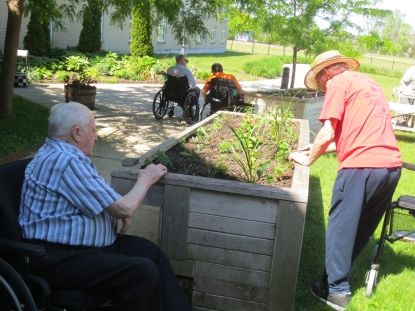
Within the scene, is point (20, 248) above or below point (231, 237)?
above

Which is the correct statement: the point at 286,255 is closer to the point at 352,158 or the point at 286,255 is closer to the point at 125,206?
the point at 352,158

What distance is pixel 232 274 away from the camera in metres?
3.24

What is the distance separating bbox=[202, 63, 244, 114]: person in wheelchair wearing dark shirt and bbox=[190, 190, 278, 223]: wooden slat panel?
6.32 meters

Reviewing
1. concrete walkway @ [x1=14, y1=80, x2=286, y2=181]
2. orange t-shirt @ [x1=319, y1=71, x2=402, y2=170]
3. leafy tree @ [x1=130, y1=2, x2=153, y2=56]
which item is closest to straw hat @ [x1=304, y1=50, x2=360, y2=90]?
orange t-shirt @ [x1=319, y1=71, x2=402, y2=170]

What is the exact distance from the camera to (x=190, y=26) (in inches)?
349

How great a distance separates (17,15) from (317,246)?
20.7ft

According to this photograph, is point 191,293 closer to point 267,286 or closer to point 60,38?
point 267,286

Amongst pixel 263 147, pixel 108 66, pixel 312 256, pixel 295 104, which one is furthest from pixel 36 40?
pixel 312 256

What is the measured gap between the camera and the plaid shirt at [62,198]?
8.45ft

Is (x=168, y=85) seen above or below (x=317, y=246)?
above

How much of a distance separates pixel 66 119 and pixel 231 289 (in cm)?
145

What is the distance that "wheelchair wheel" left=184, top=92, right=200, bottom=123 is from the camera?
35.3 ft

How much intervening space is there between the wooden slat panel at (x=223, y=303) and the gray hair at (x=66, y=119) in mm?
1342

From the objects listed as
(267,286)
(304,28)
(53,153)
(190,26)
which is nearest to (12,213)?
(53,153)
